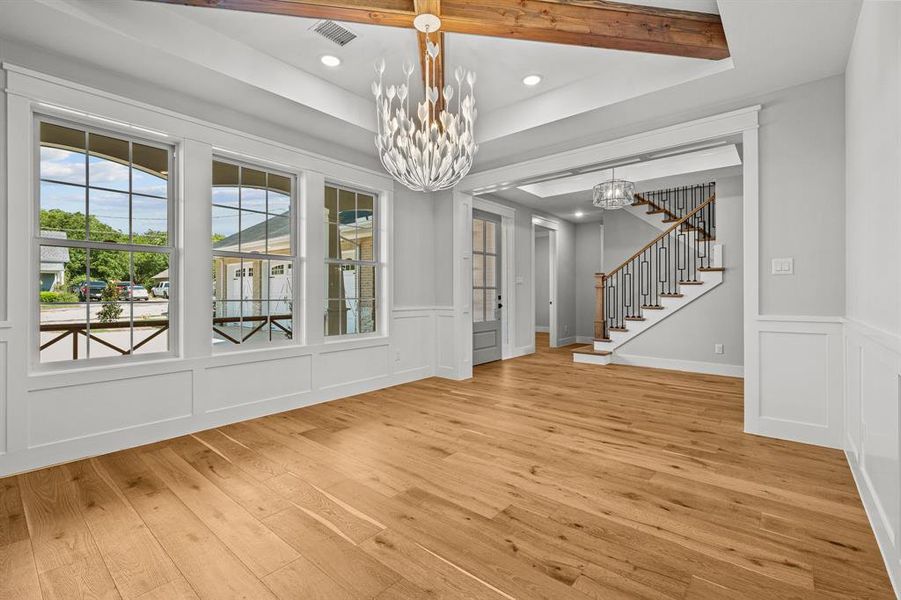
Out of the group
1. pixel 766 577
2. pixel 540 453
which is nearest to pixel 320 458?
pixel 540 453

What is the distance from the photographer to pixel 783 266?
3.29m

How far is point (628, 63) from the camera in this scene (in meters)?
3.46

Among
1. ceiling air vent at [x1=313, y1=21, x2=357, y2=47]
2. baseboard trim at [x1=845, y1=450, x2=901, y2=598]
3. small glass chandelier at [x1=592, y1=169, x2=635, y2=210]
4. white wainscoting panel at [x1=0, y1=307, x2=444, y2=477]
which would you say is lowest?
baseboard trim at [x1=845, y1=450, x2=901, y2=598]

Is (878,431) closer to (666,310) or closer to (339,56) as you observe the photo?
(339,56)

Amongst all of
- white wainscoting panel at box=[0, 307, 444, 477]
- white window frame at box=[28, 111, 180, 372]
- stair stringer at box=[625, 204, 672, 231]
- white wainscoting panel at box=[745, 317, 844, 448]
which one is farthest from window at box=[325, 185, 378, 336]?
stair stringer at box=[625, 204, 672, 231]

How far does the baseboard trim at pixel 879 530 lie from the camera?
1.56 metres

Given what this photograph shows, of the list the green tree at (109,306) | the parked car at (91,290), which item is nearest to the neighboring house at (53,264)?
the parked car at (91,290)

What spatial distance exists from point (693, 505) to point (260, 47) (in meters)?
4.29

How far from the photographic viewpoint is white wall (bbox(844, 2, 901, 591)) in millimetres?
1612

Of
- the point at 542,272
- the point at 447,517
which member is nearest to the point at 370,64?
the point at 447,517

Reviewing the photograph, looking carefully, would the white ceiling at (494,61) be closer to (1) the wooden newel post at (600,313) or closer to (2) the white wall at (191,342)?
(2) the white wall at (191,342)

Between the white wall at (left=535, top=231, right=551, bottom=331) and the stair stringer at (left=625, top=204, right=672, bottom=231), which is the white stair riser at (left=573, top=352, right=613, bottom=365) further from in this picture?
the white wall at (left=535, top=231, right=551, bottom=331)

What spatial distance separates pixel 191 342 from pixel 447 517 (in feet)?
8.69

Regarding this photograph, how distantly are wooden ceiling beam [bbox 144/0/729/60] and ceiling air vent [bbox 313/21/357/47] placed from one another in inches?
15.3
